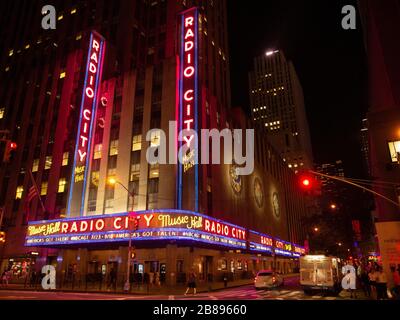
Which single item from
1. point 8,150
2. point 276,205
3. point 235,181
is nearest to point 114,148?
point 235,181

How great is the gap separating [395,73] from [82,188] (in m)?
37.2

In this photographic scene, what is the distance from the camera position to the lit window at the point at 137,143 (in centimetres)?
4219

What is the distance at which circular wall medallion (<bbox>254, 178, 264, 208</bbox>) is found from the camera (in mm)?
62303

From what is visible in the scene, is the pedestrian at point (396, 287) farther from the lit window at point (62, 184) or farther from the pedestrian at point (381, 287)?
the lit window at point (62, 184)

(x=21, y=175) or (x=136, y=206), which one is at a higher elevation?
(x=21, y=175)

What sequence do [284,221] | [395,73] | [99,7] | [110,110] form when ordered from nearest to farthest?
1. [395,73]
2. [110,110]
3. [99,7]
4. [284,221]

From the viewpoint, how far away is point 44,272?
4281 centimetres

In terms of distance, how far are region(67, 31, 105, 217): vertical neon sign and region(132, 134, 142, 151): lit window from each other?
249 inches

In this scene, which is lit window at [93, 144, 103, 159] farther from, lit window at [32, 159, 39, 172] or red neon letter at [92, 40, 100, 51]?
red neon letter at [92, 40, 100, 51]

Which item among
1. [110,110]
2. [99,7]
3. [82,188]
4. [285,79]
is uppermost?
[285,79]

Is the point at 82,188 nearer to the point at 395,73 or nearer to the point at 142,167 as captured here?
the point at 142,167

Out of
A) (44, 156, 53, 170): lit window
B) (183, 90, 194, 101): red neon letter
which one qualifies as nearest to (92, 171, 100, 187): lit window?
(44, 156, 53, 170): lit window

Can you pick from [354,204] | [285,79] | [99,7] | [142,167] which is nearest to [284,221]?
[354,204]

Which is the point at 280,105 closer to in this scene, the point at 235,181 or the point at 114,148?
the point at 235,181
